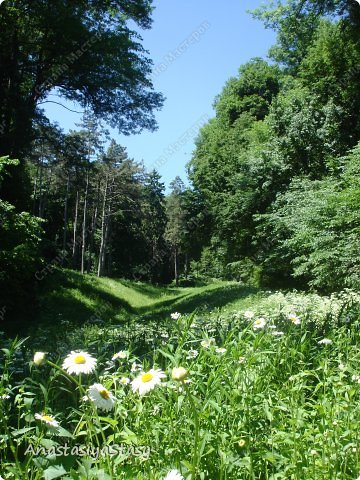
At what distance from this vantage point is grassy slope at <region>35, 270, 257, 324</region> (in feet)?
44.4

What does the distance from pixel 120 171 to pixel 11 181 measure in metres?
22.1

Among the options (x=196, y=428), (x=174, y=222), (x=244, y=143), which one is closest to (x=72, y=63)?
(x=244, y=143)

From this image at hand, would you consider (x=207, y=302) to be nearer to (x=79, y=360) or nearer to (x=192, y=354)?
(x=192, y=354)

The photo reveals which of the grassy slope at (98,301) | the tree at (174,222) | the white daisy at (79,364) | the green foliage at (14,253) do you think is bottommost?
the grassy slope at (98,301)

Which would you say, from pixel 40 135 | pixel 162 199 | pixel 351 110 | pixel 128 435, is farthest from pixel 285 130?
pixel 162 199

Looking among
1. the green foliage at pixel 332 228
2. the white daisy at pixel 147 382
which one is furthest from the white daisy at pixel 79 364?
the green foliage at pixel 332 228

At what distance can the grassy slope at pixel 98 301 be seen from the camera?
1354 centimetres

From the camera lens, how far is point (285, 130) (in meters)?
19.2

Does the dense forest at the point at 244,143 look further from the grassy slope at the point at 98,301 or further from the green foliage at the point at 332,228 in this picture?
the grassy slope at the point at 98,301

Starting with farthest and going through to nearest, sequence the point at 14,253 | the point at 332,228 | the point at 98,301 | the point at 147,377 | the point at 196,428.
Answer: the point at 98,301 < the point at 332,228 < the point at 14,253 < the point at 147,377 < the point at 196,428

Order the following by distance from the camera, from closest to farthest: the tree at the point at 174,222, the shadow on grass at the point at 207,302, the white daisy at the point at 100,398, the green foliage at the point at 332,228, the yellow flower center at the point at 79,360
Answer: the white daisy at the point at 100,398, the yellow flower center at the point at 79,360, the green foliage at the point at 332,228, the shadow on grass at the point at 207,302, the tree at the point at 174,222

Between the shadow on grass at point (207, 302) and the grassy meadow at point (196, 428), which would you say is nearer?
the grassy meadow at point (196, 428)

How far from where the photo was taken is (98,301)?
1761cm

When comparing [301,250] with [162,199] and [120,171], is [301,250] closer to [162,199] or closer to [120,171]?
[120,171]
